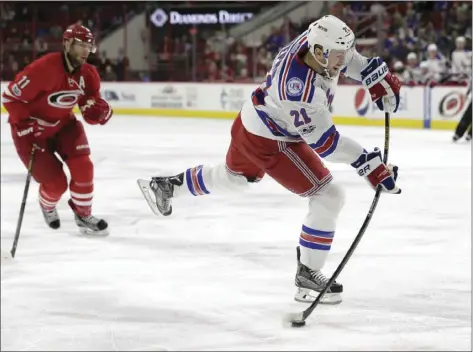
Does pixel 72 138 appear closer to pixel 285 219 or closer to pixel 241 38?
pixel 285 219

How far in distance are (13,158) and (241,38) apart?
428 centimetres

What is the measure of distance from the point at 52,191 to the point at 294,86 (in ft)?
7.15

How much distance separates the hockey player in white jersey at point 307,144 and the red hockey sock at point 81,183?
37.2 inches

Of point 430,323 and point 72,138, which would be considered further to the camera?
point 72,138

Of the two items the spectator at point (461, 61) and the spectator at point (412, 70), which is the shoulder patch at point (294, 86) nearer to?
the spectator at point (412, 70)

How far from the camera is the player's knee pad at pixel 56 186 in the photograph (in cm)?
452

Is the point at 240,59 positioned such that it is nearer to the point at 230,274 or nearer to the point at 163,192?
the point at 230,274

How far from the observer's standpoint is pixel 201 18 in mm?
11617

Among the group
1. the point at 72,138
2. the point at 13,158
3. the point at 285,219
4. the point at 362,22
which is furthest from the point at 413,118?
the point at 72,138

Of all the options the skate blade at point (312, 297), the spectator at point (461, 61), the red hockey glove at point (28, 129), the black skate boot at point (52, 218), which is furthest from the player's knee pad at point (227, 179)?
the spectator at point (461, 61)

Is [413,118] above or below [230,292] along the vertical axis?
below

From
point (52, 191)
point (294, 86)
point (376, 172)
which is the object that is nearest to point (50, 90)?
point (52, 191)

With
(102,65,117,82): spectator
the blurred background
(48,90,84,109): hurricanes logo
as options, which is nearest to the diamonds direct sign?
the blurred background

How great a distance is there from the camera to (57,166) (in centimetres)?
452
